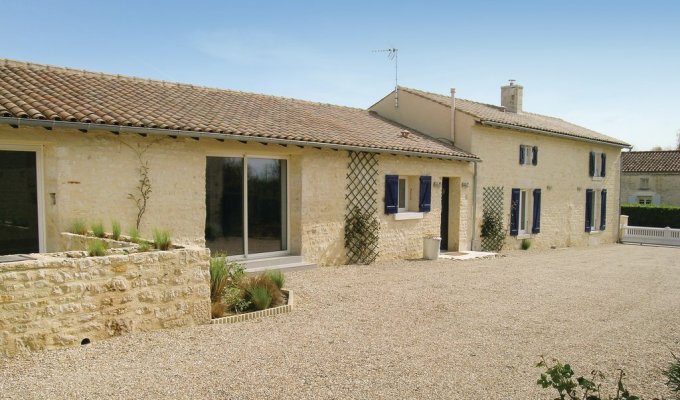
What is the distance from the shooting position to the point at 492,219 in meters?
16.4

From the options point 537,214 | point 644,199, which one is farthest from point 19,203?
point 644,199

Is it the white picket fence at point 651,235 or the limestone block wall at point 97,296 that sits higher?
the limestone block wall at point 97,296

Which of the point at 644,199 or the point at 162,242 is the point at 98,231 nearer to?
the point at 162,242

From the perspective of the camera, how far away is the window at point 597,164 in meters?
21.5

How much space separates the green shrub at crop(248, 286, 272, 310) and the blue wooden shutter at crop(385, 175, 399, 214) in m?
6.17

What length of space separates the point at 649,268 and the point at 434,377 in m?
11.5

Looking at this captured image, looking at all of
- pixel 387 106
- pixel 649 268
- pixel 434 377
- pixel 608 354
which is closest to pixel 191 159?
pixel 434 377

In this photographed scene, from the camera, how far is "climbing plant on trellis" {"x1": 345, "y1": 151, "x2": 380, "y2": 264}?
11.8 m

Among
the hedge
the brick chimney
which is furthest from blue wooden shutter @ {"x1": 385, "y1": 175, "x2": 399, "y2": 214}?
the hedge

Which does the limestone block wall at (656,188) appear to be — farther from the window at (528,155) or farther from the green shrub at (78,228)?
the green shrub at (78,228)

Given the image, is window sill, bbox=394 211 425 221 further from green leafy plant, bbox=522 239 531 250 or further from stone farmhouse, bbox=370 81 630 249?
green leafy plant, bbox=522 239 531 250

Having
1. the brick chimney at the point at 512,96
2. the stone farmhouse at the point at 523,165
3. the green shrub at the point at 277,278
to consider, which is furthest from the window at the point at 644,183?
the green shrub at the point at 277,278

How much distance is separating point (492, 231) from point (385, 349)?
1175cm

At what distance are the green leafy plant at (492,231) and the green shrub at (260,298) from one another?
1081 centimetres
